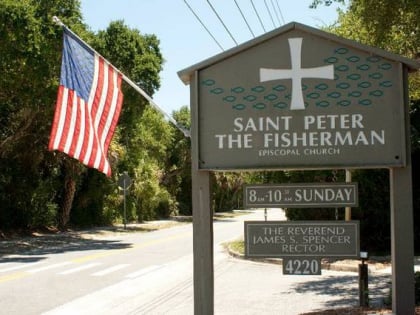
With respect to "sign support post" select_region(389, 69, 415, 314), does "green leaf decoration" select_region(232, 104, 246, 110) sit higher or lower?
higher

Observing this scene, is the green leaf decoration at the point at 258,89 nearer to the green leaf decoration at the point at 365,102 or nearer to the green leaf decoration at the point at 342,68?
the green leaf decoration at the point at 342,68

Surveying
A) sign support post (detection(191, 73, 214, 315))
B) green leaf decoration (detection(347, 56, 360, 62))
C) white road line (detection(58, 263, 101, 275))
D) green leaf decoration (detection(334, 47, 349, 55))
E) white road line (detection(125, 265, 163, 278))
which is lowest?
white road line (detection(125, 265, 163, 278))

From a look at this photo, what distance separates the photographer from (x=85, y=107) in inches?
394

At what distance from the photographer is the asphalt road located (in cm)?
1036

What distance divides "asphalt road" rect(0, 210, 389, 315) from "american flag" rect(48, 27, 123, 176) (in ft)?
8.73

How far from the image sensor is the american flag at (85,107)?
378 inches

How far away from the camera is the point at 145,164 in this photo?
137ft

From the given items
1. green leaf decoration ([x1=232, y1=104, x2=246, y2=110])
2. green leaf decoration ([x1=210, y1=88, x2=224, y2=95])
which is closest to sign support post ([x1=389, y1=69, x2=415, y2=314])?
green leaf decoration ([x1=232, y1=104, x2=246, y2=110])

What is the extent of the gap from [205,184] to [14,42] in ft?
50.0

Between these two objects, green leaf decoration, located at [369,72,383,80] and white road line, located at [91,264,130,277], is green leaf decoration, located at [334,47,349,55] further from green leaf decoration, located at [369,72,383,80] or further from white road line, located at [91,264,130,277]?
white road line, located at [91,264,130,277]

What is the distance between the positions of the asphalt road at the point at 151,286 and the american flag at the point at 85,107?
266 cm

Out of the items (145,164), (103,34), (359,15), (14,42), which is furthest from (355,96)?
(145,164)

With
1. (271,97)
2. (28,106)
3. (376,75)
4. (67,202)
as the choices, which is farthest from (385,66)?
(67,202)

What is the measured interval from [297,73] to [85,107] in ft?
15.7
